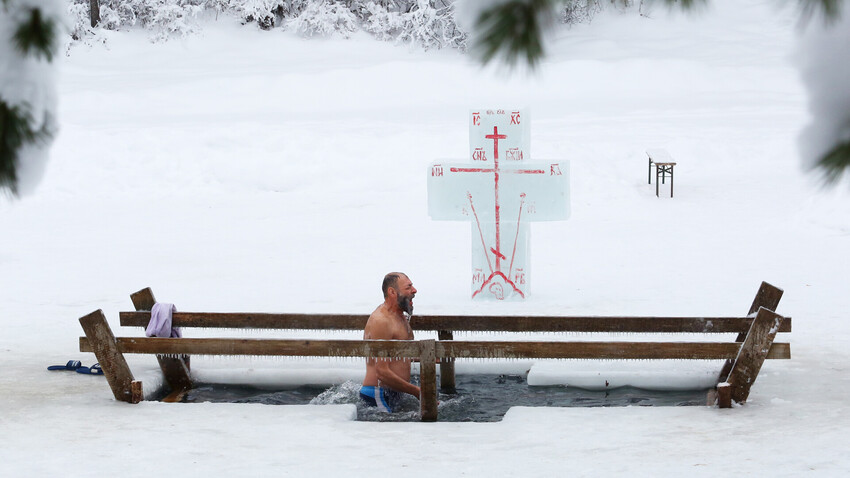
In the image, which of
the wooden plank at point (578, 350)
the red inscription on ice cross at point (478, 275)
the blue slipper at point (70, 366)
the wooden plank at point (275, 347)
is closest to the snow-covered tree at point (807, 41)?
the wooden plank at point (578, 350)

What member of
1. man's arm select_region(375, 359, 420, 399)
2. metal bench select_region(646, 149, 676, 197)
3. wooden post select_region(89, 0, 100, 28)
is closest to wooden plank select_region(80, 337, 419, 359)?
man's arm select_region(375, 359, 420, 399)

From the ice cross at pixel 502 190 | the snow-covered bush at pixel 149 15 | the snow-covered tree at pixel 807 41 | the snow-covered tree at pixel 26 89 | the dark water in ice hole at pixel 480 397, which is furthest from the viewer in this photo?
the snow-covered bush at pixel 149 15

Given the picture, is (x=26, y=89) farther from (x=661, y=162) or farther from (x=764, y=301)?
(x=661, y=162)

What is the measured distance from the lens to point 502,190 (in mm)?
10258

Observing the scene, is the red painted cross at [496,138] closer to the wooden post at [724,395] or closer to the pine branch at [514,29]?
the wooden post at [724,395]

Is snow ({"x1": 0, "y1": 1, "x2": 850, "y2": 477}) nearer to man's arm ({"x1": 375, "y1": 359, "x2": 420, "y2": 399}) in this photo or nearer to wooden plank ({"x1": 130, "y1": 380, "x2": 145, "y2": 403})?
wooden plank ({"x1": 130, "y1": 380, "x2": 145, "y2": 403})

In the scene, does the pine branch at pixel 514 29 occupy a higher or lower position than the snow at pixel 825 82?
higher

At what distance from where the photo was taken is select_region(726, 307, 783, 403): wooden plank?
20.9 ft

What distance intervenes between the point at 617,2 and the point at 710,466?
2.33 metres

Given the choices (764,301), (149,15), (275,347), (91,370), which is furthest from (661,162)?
(149,15)

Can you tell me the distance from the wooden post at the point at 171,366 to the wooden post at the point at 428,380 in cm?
191

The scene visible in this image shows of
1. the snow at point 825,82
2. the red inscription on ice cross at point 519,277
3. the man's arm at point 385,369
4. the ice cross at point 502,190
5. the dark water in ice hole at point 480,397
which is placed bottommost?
the dark water in ice hole at point 480,397

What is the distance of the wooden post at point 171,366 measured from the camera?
25.4 ft

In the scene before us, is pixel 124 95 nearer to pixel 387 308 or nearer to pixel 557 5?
pixel 387 308
